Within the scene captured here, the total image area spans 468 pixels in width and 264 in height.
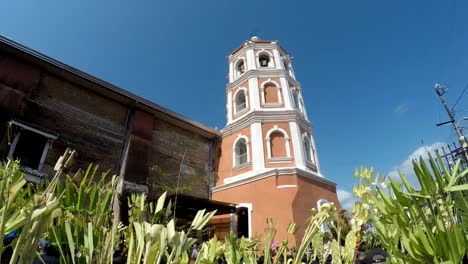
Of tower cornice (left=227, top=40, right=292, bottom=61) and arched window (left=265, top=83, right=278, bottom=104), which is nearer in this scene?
arched window (left=265, top=83, right=278, bottom=104)

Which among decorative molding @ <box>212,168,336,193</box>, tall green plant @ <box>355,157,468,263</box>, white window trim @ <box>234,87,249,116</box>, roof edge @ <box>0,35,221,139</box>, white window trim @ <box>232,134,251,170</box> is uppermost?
Answer: white window trim @ <box>234,87,249,116</box>

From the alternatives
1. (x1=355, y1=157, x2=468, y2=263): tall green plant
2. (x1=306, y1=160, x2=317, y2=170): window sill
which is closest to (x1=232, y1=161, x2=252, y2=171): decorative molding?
(x1=306, y1=160, x2=317, y2=170): window sill

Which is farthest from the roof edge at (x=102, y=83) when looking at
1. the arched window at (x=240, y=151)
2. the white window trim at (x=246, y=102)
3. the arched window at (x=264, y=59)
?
the arched window at (x=264, y=59)

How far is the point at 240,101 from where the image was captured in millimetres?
16984

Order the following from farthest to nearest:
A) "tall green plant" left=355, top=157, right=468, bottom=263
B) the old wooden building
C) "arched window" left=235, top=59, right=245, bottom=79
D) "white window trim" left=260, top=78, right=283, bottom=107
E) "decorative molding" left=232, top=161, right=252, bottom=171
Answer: "arched window" left=235, top=59, right=245, bottom=79 < "white window trim" left=260, top=78, right=283, bottom=107 < "decorative molding" left=232, top=161, right=252, bottom=171 < the old wooden building < "tall green plant" left=355, top=157, right=468, bottom=263

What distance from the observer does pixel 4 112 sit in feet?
26.5

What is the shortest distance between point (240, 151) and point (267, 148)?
2.19m

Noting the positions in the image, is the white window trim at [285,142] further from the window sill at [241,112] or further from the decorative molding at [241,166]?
the window sill at [241,112]

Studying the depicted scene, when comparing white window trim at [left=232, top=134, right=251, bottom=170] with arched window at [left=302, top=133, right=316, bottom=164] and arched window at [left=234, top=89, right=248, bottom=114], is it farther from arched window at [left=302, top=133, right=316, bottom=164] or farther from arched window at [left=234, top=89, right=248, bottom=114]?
arched window at [left=302, top=133, right=316, bottom=164]

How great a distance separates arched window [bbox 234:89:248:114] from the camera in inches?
642

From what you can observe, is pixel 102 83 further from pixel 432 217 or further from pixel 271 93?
pixel 432 217

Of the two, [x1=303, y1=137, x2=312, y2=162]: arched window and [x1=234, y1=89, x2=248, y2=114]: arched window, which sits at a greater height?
[x1=234, y1=89, x2=248, y2=114]: arched window

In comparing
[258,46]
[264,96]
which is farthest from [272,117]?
[258,46]

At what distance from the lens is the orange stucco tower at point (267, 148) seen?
11.6 m
